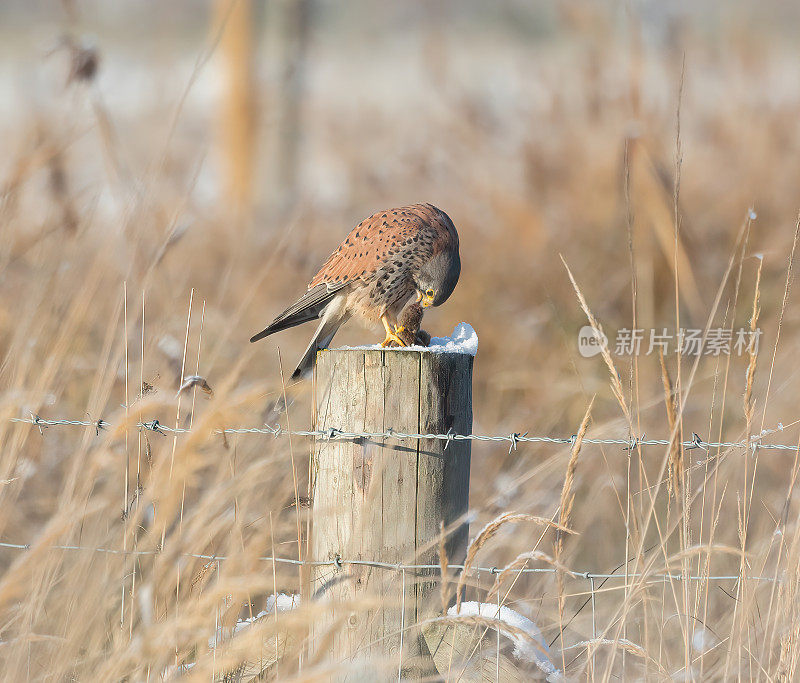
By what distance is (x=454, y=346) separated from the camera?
72.1 inches

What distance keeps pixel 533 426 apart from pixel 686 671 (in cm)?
250

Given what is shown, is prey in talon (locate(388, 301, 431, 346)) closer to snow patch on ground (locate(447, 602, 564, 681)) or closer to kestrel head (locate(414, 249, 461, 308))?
kestrel head (locate(414, 249, 461, 308))

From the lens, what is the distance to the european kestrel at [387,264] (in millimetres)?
2543

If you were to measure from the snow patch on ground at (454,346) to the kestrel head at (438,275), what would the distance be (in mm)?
561

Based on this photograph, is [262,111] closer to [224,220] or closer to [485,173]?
[224,220]

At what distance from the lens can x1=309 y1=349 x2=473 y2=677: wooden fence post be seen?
1600 millimetres

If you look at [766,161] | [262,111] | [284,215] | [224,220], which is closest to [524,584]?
[766,161]

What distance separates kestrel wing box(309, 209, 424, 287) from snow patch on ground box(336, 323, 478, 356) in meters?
0.58

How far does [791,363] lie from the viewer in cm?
364
